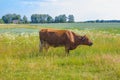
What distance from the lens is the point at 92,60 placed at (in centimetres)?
1105

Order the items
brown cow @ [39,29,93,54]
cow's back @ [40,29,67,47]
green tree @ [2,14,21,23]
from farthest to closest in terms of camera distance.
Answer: green tree @ [2,14,21,23] → cow's back @ [40,29,67,47] → brown cow @ [39,29,93,54]

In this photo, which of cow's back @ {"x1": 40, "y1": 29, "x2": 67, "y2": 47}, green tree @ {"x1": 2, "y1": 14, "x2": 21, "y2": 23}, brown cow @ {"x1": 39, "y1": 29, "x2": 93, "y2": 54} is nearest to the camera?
brown cow @ {"x1": 39, "y1": 29, "x2": 93, "y2": 54}

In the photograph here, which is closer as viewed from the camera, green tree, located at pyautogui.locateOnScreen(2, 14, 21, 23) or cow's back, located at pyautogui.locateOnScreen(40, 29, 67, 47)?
cow's back, located at pyautogui.locateOnScreen(40, 29, 67, 47)

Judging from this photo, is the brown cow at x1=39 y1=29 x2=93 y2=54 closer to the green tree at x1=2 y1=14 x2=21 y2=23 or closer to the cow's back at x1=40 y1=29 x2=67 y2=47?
the cow's back at x1=40 y1=29 x2=67 y2=47

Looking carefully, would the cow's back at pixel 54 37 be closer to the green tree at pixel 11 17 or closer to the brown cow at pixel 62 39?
the brown cow at pixel 62 39

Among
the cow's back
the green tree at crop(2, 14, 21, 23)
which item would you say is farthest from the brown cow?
the green tree at crop(2, 14, 21, 23)

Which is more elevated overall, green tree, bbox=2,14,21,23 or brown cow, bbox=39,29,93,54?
brown cow, bbox=39,29,93,54

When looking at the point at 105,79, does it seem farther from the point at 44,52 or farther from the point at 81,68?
the point at 44,52

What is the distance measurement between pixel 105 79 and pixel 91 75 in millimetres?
520

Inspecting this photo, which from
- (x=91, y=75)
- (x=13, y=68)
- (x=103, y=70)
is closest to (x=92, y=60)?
(x=103, y=70)

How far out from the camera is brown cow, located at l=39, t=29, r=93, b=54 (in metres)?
14.0

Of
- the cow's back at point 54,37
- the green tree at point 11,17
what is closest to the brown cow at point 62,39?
the cow's back at point 54,37

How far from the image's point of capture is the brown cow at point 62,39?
13992 millimetres

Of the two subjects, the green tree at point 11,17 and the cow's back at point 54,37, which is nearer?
the cow's back at point 54,37
